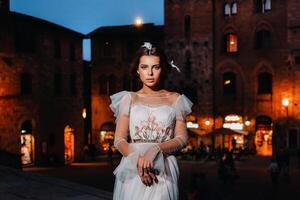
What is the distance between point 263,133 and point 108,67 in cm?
1469

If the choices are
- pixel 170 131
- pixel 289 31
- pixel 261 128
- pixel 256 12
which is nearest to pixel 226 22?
pixel 256 12

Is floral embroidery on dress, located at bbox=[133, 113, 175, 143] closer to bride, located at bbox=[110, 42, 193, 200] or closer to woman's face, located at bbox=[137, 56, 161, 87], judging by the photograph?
bride, located at bbox=[110, 42, 193, 200]

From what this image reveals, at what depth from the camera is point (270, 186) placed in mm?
20422

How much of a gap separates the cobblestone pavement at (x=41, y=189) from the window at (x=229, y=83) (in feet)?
81.9

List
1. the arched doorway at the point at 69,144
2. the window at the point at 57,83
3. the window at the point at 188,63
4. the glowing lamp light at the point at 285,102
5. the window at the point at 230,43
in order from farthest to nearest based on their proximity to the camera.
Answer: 1. the window at the point at 188,63
2. the window at the point at 230,43
3. the arched doorway at the point at 69,144
4. the window at the point at 57,83
5. the glowing lamp light at the point at 285,102

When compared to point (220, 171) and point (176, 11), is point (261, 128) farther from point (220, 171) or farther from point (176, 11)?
point (220, 171)

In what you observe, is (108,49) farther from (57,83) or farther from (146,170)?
(146,170)

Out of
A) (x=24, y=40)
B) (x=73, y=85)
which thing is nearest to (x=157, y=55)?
(x=24, y=40)

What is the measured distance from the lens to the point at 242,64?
115ft

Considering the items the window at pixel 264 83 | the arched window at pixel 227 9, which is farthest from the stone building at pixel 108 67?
the window at pixel 264 83

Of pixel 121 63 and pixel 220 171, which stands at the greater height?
pixel 121 63

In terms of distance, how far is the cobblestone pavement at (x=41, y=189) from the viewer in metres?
9.95

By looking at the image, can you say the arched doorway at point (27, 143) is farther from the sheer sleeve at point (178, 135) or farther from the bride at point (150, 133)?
the sheer sleeve at point (178, 135)

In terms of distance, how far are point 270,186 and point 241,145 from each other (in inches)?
549
